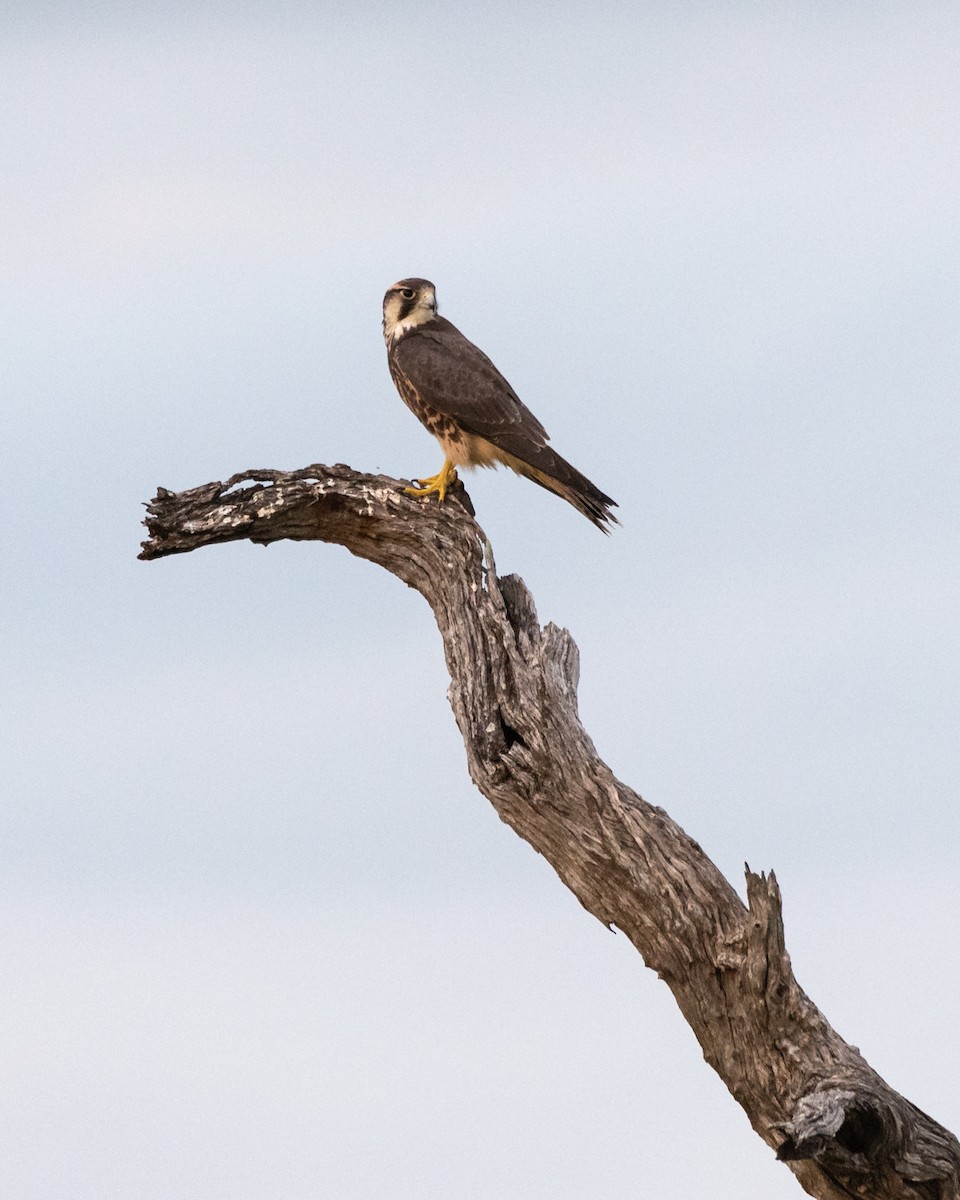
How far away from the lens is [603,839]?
6.94 metres

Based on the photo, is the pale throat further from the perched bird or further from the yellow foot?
the yellow foot

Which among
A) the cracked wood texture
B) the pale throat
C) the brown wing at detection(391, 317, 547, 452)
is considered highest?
the pale throat

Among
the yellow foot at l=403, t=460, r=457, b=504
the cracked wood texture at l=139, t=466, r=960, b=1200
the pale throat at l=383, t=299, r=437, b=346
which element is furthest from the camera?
the pale throat at l=383, t=299, r=437, b=346

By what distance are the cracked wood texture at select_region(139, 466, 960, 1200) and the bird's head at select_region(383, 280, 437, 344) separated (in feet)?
4.35

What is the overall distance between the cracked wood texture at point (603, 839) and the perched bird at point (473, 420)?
0.34m

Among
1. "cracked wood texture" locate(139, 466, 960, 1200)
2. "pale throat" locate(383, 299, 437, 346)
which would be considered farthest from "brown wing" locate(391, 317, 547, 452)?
"cracked wood texture" locate(139, 466, 960, 1200)

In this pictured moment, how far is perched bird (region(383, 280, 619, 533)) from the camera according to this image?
318 inches

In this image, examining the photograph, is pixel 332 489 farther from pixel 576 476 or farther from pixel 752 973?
pixel 752 973

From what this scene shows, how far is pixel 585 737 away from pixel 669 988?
1.21 meters

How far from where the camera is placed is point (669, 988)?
271 inches

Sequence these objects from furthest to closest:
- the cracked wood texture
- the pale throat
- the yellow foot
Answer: the pale throat
the yellow foot
the cracked wood texture

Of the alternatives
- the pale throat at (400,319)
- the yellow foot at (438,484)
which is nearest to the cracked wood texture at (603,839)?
the yellow foot at (438,484)

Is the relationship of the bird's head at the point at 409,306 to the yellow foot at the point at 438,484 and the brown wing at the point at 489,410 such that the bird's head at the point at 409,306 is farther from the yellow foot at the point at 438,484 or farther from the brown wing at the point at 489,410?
the yellow foot at the point at 438,484

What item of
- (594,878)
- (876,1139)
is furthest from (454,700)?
(876,1139)
